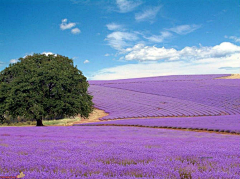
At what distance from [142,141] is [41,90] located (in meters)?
19.4

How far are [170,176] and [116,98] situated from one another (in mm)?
42472

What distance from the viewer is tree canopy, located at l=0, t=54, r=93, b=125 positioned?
79.0 ft

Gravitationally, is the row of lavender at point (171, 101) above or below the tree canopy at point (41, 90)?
below

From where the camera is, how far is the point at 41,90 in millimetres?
25422

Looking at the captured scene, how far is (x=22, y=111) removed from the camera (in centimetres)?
2384

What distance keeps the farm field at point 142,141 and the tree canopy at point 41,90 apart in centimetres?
365

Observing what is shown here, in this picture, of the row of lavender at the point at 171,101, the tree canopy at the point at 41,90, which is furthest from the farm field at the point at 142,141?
the tree canopy at the point at 41,90

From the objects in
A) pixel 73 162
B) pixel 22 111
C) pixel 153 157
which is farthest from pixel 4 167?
pixel 22 111

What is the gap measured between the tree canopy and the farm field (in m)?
3.65

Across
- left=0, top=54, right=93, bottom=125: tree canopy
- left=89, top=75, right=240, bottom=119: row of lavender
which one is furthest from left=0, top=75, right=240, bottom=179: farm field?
left=0, top=54, right=93, bottom=125: tree canopy

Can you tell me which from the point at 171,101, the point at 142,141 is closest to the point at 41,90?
the point at 142,141

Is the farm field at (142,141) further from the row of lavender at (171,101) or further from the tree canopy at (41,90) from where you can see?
the tree canopy at (41,90)

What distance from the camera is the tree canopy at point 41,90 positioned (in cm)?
2408

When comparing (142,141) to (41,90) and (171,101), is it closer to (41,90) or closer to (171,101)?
(41,90)
